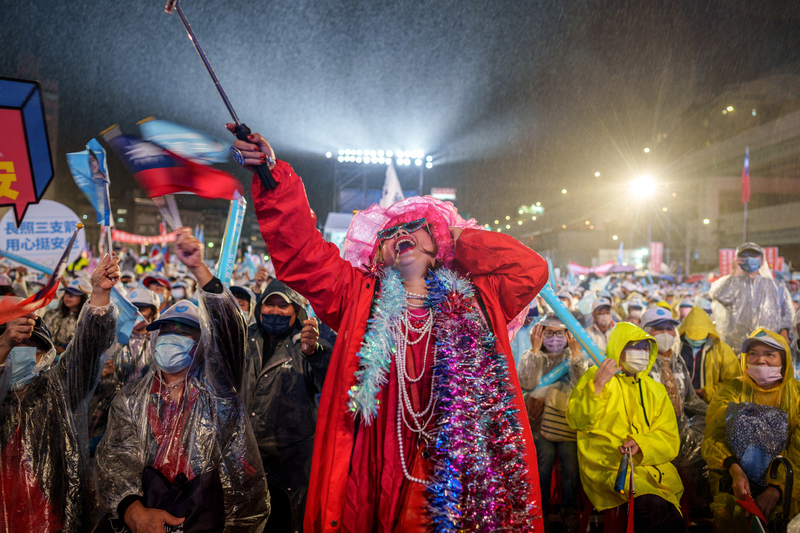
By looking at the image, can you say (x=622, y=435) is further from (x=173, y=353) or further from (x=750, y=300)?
(x=750, y=300)

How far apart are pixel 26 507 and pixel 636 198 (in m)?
49.5

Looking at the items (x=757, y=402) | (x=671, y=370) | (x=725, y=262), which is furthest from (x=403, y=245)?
(x=725, y=262)

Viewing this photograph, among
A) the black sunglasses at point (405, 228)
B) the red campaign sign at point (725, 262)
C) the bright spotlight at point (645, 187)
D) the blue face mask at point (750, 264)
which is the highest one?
the bright spotlight at point (645, 187)

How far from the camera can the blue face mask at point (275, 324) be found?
3848mm

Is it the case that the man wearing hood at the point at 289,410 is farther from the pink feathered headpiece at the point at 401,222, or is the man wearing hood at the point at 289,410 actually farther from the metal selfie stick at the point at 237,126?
the metal selfie stick at the point at 237,126

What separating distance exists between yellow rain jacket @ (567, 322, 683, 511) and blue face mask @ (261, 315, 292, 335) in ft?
7.31

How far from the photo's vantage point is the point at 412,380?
2.25m

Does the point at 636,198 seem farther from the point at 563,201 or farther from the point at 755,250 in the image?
the point at 755,250

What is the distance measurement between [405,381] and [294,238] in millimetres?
825

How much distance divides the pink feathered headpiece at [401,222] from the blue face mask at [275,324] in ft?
4.09

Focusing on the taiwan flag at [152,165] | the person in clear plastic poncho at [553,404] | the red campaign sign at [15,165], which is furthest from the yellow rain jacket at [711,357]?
the red campaign sign at [15,165]

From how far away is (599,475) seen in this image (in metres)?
3.35

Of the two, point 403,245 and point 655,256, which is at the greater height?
point 655,256

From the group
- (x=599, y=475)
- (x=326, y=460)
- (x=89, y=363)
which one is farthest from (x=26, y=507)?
(x=599, y=475)
